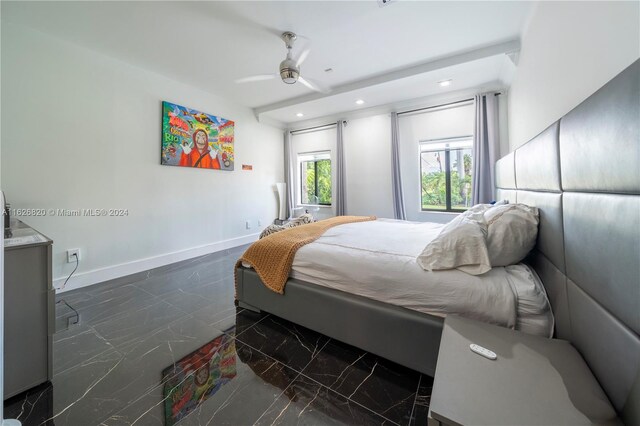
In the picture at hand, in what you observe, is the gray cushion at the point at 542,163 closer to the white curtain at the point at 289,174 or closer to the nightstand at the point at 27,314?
the nightstand at the point at 27,314

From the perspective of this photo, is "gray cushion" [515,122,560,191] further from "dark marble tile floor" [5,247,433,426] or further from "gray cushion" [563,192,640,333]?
"dark marble tile floor" [5,247,433,426]

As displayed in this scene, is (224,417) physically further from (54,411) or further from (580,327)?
(580,327)

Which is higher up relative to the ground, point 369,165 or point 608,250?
point 369,165

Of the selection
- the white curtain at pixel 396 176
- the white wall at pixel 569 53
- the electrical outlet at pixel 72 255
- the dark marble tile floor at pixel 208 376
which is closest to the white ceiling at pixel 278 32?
the white wall at pixel 569 53

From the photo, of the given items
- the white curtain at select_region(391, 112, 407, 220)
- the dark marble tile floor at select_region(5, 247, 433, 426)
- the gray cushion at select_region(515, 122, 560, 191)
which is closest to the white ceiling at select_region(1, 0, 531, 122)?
the white curtain at select_region(391, 112, 407, 220)

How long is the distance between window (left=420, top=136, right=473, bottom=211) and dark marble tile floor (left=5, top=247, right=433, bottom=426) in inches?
125

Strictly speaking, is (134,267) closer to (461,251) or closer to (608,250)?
(461,251)

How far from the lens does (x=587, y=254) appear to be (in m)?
0.83

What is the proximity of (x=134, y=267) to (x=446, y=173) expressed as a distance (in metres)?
4.77

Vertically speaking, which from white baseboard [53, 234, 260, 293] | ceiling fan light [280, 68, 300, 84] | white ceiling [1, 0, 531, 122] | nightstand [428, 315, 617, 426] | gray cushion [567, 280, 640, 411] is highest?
white ceiling [1, 0, 531, 122]

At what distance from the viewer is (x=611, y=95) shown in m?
0.72

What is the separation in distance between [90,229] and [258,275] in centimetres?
229

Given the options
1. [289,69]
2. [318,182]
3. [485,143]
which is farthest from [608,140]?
[318,182]

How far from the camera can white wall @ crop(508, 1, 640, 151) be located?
93 centimetres
